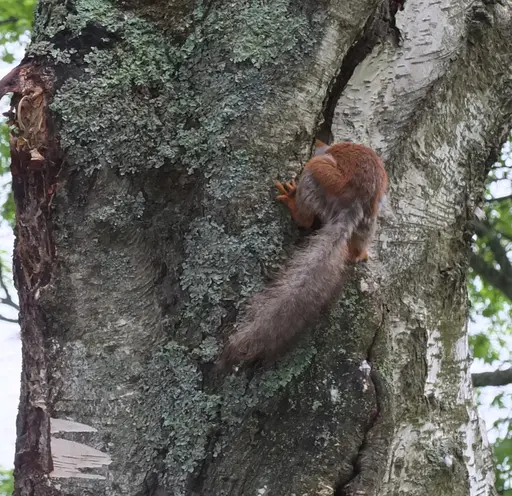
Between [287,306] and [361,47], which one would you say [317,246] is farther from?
[361,47]

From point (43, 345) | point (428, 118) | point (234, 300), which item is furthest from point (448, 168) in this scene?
point (43, 345)

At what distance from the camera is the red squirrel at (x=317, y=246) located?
1472 mm

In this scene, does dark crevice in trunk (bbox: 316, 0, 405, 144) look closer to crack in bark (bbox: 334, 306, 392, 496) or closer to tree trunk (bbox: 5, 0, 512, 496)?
tree trunk (bbox: 5, 0, 512, 496)

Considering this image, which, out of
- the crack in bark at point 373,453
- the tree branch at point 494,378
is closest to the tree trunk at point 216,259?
the crack in bark at point 373,453

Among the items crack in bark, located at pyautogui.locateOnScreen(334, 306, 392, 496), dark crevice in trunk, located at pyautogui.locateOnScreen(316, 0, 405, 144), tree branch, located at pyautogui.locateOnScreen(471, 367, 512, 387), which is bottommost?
crack in bark, located at pyautogui.locateOnScreen(334, 306, 392, 496)

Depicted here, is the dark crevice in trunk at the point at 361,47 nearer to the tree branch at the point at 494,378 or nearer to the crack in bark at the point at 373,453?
the crack in bark at the point at 373,453

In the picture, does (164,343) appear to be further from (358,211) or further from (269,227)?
(358,211)

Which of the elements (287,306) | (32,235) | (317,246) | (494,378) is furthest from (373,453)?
(494,378)

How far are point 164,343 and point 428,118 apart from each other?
998mm

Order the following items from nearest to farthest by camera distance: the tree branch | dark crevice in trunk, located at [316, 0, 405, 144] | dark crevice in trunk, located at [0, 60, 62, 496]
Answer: dark crevice in trunk, located at [0, 60, 62, 496] < dark crevice in trunk, located at [316, 0, 405, 144] < the tree branch

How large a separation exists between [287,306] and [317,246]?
0.20m

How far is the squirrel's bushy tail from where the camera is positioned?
1.46m

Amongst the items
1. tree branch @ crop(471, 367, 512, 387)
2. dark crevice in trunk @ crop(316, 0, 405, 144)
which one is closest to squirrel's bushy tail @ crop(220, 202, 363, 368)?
dark crevice in trunk @ crop(316, 0, 405, 144)

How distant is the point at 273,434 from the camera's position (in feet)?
4.74
